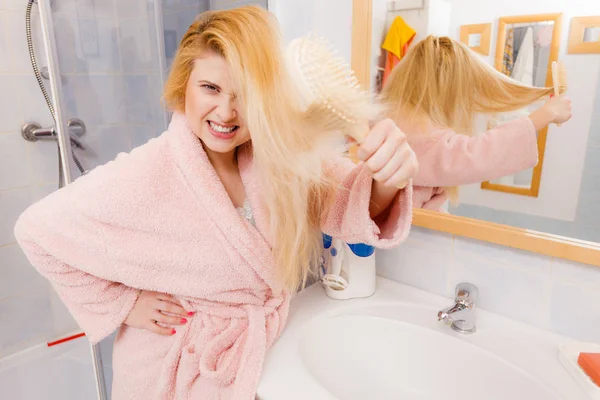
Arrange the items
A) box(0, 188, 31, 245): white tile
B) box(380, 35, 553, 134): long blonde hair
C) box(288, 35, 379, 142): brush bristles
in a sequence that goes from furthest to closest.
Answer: box(0, 188, 31, 245): white tile → box(380, 35, 553, 134): long blonde hair → box(288, 35, 379, 142): brush bristles

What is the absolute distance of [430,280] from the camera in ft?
3.14

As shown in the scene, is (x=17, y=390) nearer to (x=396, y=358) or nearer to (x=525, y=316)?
(x=396, y=358)

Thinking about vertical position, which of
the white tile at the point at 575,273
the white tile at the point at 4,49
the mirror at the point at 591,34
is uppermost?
the white tile at the point at 4,49

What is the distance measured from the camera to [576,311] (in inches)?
30.3

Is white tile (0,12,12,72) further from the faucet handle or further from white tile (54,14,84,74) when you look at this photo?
the faucet handle

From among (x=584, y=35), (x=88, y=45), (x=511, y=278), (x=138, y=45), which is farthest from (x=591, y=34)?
(x=88, y=45)

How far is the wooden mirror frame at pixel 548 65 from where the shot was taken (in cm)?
69

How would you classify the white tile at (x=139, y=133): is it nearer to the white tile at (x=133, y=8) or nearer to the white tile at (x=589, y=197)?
the white tile at (x=133, y=8)

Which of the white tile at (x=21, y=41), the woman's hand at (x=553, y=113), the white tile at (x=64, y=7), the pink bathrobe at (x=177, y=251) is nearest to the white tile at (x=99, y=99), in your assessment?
the white tile at (x=64, y=7)

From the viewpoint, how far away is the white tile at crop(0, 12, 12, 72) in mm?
1357

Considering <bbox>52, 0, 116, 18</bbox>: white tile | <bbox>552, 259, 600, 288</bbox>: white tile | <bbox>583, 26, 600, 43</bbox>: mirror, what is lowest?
<bbox>552, 259, 600, 288</bbox>: white tile

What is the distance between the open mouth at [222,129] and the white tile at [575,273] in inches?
24.6

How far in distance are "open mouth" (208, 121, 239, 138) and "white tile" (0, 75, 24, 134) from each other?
1.10m

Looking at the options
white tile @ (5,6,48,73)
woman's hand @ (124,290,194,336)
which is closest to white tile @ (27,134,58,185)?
white tile @ (5,6,48,73)
